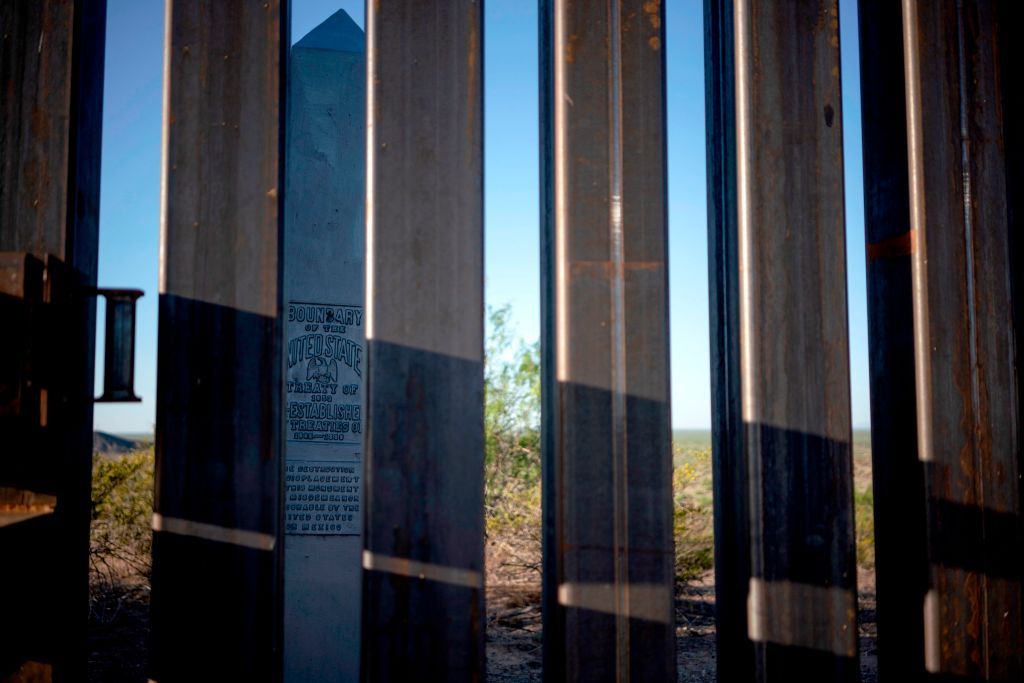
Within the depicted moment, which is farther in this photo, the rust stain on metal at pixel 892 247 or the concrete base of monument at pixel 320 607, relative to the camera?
the concrete base of monument at pixel 320 607

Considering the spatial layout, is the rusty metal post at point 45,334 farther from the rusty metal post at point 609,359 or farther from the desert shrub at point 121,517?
the desert shrub at point 121,517

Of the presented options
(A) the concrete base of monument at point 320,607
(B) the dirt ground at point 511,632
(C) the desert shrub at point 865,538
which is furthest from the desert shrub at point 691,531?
(A) the concrete base of monument at point 320,607

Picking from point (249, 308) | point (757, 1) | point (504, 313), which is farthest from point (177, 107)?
point (504, 313)

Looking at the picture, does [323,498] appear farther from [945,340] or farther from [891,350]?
[945,340]

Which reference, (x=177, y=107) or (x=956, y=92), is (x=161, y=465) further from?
(x=956, y=92)

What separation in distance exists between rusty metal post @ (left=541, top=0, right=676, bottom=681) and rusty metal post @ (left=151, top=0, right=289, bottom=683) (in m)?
0.84

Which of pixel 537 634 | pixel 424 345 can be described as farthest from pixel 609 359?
pixel 537 634

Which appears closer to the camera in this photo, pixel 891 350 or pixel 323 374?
pixel 891 350

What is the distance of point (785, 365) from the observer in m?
2.21

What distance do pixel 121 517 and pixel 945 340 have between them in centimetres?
741

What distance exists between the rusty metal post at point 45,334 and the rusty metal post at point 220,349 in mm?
298

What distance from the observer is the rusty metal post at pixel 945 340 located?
2.29 meters

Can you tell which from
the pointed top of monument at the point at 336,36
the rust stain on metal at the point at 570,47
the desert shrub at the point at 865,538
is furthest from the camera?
the desert shrub at the point at 865,538

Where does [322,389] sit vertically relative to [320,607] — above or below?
Answer: above
